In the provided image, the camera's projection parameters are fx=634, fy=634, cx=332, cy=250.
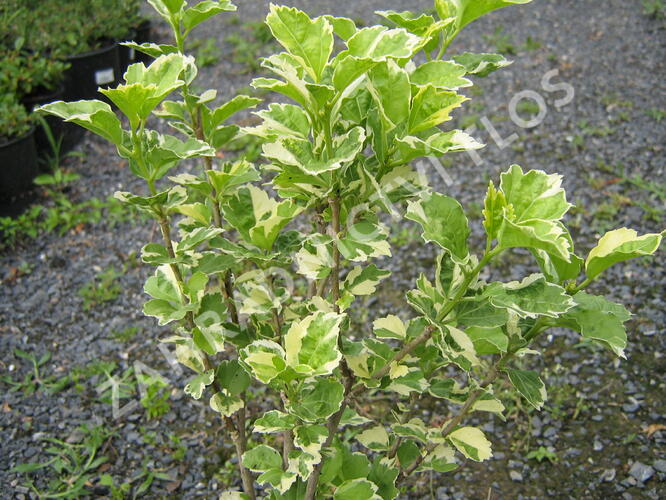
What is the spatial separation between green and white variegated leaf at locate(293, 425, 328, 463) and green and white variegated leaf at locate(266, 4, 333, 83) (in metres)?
0.67

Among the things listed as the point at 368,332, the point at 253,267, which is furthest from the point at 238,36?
the point at 253,267

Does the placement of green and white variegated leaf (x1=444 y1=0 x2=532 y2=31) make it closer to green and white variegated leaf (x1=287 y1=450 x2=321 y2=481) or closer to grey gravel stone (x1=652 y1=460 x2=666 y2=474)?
green and white variegated leaf (x1=287 y1=450 x2=321 y2=481)

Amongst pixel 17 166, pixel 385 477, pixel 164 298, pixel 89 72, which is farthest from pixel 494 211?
pixel 89 72

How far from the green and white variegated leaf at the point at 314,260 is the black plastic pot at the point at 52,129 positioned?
345 centimetres

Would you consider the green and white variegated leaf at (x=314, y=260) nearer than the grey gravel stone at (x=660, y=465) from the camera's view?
Yes

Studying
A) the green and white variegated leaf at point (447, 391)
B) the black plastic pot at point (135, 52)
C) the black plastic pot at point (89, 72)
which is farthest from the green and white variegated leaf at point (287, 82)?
the black plastic pot at point (135, 52)

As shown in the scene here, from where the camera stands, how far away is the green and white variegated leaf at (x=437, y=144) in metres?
1.00

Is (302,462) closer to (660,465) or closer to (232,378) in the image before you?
(232,378)

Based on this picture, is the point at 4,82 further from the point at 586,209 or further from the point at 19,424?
the point at 586,209

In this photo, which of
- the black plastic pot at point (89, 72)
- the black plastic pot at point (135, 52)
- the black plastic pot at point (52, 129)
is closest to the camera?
the black plastic pot at point (52, 129)

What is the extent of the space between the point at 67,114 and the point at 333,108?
48 cm

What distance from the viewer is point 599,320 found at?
115 cm

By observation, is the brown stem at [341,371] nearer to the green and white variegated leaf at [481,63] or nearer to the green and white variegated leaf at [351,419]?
the green and white variegated leaf at [351,419]

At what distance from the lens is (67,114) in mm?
1122
